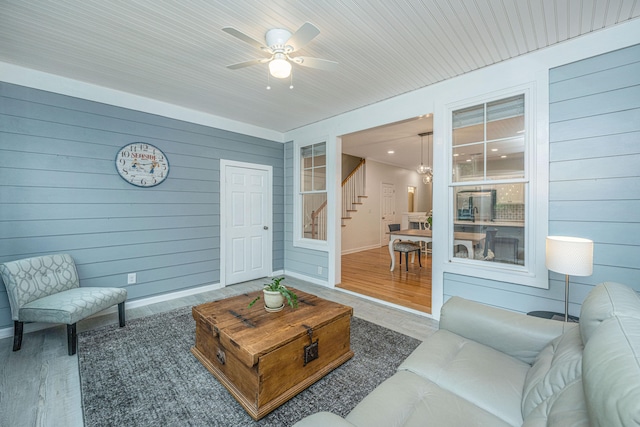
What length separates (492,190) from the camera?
2.78 m

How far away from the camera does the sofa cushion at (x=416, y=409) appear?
108 centimetres

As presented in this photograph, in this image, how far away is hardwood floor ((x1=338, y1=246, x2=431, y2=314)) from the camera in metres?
3.64

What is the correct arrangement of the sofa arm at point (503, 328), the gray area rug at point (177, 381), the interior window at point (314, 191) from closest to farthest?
1. the sofa arm at point (503, 328)
2. the gray area rug at point (177, 381)
3. the interior window at point (314, 191)

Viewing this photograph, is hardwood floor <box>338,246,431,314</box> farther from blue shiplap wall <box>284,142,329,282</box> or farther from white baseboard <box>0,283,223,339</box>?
white baseboard <box>0,283,223,339</box>

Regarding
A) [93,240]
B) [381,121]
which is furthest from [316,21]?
[93,240]

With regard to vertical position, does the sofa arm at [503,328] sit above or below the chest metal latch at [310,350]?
above

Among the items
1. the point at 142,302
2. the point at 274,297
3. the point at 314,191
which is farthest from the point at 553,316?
the point at 142,302

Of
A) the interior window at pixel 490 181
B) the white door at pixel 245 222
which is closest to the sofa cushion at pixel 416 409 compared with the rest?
the interior window at pixel 490 181

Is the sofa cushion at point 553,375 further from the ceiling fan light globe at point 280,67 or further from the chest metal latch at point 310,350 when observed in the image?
the ceiling fan light globe at point 280,67

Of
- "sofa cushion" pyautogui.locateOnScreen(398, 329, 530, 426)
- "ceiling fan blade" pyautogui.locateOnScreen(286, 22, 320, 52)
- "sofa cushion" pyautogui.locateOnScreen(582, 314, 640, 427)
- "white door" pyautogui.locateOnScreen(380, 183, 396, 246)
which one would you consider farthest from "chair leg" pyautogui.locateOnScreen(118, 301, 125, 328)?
"white door" pyautogui.locateOnScreen(380, 183, 396, 246)

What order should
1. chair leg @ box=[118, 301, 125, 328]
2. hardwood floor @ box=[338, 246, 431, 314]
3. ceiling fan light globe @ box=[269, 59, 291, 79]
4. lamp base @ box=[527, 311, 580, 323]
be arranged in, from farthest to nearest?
1. hardwood floor @ box=[338, 246, 431, 314]
2. chair leg @ box=[118, 301, 125, 328]
3. lamp base @ box=[527, 311, 580, 323]
4. ceiling fan light globe @ box=[269, 59, 291, 79]

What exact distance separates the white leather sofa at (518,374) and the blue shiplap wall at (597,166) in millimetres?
1208

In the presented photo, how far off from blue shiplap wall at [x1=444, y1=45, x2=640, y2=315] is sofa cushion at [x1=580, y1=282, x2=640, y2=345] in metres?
1.38

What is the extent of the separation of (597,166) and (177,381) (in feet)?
12.4
